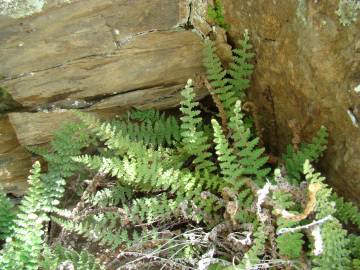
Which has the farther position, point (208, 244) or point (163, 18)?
point (163, 18)

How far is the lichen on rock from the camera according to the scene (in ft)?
12.4

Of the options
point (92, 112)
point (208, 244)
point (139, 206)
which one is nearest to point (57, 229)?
point (139, 206)

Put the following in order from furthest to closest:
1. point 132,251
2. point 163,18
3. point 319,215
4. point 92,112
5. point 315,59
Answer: point 92,112, point 163,18, point 132,251, point 315,59, point 319,215

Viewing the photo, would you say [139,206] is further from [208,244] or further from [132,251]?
[208,244]

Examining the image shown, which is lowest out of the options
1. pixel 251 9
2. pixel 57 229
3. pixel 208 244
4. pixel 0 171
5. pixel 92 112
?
pixel 208 244

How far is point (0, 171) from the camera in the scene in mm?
4402

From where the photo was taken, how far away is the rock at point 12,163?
4.37 m

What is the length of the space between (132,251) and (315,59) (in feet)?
5.94

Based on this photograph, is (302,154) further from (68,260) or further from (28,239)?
(28,239)

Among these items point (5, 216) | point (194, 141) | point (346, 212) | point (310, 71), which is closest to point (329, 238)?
point (346, 212)

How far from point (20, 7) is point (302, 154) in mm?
2321

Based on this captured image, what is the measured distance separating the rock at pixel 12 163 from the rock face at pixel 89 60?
12 millimetres

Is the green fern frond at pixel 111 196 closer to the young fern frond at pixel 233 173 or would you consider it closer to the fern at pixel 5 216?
the fern at pixel 5 216

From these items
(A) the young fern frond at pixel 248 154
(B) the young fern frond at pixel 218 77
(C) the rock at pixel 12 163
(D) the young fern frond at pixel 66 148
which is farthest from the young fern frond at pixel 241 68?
(C) the rock at pixel 12 163
